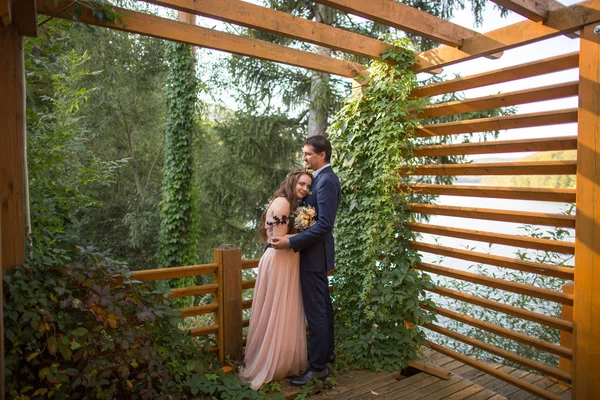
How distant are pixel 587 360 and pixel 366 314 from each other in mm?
1771

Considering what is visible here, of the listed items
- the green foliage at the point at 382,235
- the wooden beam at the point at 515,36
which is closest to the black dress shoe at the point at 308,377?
the green foliage at the point at 382,235

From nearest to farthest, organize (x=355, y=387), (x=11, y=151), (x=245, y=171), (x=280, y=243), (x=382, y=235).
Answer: (x=11, y=151), (x=280, y=243), (x=355, y=387), (x=382, y=235), (x=245, y=171)

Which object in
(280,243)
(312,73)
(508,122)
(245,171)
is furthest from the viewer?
(245,171)

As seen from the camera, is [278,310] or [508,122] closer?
[508,122]

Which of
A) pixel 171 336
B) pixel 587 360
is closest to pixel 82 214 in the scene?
pixel 171 336

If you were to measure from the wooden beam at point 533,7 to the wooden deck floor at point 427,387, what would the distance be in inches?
113

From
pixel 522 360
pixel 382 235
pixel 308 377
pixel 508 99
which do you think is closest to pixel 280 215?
pixel 382 235

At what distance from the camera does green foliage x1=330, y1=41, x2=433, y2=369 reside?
12.6 feet

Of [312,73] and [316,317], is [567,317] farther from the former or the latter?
[312,73]

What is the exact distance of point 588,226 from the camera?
2699 mm

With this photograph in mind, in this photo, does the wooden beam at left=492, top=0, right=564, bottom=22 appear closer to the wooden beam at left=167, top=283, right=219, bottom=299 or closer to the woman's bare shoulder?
the woman's bare shoulder

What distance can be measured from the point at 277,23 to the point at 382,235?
2.10 metres

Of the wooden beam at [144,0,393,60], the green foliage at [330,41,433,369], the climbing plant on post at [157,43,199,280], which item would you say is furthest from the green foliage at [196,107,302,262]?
the wooden beam at [144,0,393,60]

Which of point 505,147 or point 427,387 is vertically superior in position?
point 505,147
